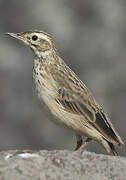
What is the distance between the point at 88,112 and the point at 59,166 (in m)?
2.79

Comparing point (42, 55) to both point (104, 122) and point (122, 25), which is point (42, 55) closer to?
point (104, 122)

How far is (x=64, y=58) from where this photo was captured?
30.8 metres

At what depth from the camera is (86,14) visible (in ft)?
113

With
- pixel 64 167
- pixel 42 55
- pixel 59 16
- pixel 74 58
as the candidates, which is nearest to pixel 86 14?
pixel 59 16

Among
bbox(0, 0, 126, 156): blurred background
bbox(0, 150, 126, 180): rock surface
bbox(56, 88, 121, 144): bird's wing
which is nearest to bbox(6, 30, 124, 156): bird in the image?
bbox(56, 88, 121, 144): bird's wing

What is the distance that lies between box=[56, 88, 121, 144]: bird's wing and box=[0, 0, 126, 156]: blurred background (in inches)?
399

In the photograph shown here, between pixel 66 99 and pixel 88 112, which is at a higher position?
pixel 66 99

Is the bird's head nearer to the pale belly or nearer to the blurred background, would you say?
the pale belly

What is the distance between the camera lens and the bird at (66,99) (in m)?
14.3

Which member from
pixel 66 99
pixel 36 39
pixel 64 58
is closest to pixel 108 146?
pixel 66 99

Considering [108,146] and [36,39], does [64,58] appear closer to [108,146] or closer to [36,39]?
[36,39]

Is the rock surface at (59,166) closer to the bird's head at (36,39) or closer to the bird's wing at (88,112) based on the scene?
the bird's wing at (88,112)

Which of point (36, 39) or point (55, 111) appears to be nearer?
point (55, 111)

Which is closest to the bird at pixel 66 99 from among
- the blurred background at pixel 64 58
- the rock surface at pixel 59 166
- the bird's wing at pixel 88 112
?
the bird's wing at pixel 88 112
